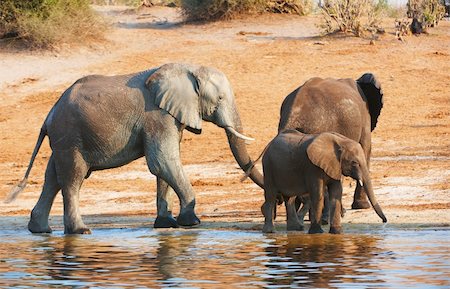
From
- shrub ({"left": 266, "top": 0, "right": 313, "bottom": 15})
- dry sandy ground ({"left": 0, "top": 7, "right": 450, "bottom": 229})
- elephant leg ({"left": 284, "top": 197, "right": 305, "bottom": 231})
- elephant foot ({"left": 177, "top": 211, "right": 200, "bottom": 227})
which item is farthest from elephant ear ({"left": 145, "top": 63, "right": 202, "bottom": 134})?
shrub ({"left": 266, "top": 0, "right": 313, "bottom": 15})

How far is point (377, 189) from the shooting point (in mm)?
14719

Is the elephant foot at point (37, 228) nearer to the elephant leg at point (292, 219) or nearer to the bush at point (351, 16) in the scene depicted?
the elephant leg at point (292, 219)

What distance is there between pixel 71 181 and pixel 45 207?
1.56ft

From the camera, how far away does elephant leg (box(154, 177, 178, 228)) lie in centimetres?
1292

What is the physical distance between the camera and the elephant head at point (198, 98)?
42.4 ft

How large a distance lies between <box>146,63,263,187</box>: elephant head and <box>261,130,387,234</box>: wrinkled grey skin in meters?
1.15

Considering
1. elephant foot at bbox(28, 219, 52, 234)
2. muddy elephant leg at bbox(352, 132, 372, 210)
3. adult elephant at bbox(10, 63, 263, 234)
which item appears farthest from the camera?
muddy elephant leg at bbox(352, 132, 372, 210)

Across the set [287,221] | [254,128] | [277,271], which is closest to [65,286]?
[277,271]

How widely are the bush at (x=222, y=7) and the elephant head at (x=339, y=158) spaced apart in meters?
15.3

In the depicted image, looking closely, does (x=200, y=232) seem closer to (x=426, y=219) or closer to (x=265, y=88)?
(x=426, y=219)

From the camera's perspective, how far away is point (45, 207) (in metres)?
13.1

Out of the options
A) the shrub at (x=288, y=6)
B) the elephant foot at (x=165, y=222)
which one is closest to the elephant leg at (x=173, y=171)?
the elephant foot at (x=165, y=222)

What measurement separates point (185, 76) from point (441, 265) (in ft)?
13.7

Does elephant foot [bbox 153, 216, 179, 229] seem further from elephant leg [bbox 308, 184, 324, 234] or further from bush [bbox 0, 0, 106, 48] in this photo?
bush [bbox 0, 0, 106, 48]
